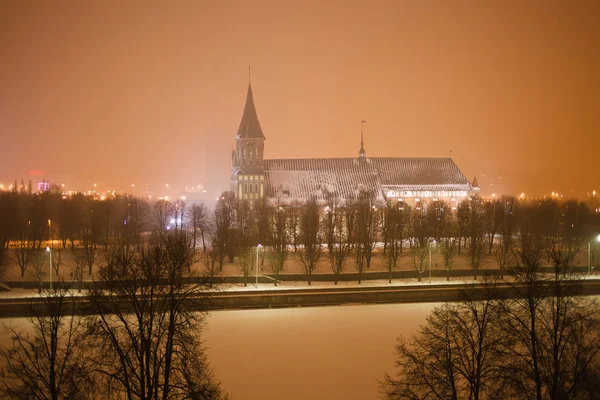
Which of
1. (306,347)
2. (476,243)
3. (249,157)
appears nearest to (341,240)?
(476,243)

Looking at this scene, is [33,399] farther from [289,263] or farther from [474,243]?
[474,243]

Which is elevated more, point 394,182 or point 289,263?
point 394,182

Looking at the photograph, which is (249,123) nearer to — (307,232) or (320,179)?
(320,179)

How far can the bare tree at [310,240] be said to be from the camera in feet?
170

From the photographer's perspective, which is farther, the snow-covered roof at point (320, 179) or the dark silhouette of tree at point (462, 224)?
the snow-covered roof at point (320, 179)

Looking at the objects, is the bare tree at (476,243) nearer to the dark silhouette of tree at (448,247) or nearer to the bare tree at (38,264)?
the dark silhouette of tree at (448,247)

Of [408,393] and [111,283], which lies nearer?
[408,393]

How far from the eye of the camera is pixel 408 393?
21.0 m

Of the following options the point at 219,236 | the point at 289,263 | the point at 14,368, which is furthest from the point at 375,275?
the point at 14,368

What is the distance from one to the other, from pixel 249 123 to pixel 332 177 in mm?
13460

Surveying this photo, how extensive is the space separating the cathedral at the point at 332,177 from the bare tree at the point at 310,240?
18417 mm

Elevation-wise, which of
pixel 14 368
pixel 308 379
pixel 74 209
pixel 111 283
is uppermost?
pixel 74 209

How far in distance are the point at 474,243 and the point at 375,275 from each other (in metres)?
11.2

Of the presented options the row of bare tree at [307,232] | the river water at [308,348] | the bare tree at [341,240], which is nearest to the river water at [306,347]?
the river water at [308,348]
